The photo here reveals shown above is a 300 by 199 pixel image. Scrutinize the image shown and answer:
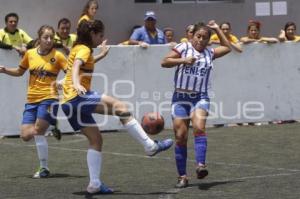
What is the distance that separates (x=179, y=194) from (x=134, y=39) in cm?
823

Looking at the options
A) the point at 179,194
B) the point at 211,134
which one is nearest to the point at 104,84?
the point at 211,134

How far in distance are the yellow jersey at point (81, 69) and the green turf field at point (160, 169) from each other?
111 cm

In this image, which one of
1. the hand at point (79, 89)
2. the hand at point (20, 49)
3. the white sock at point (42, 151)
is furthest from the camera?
the hand at point (20, 49)

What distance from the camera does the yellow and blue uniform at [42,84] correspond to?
11672 mm

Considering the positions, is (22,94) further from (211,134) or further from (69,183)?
(69,183)

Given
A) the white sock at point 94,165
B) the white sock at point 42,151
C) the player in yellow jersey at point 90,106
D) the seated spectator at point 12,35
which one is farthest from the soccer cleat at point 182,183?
the seated spectator at point 12,35

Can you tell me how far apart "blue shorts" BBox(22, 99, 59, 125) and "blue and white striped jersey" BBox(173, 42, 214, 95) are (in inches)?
75.7

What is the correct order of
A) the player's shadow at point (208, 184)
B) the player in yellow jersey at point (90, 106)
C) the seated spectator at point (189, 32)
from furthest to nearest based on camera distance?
the seated spectator at point (189, 32), the player's shadow at point (208, 184), the player in yellow jersey at point (90, 106)

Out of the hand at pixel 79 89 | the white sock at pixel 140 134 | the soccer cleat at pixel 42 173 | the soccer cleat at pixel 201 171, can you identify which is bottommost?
the soccer cleat at pixel 42 173

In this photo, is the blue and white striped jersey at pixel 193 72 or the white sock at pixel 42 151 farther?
the white sock at pixel 42 151

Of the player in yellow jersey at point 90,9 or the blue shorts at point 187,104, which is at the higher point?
the player in yellow jersey at point 90,9

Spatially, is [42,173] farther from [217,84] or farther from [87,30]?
[217,84]

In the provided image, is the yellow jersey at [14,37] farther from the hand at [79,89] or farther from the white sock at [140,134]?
the hand at [79,89]

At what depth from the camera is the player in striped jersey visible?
10422 millimetres
